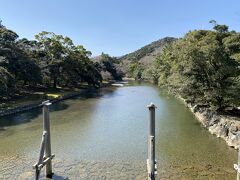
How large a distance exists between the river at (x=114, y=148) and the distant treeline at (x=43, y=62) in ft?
31.8

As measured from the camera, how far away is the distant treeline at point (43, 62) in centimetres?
3070

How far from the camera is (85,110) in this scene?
26.0 metres

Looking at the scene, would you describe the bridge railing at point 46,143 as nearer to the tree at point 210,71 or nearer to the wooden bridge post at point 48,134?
the wooden bridge post at point 48,134

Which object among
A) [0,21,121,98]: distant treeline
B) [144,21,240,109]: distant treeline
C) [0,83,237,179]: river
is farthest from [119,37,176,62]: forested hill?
[0,83,237,179]: river

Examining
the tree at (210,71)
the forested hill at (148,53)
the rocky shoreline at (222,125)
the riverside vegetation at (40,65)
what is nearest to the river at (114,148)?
the rocky shoreline at (222,125)

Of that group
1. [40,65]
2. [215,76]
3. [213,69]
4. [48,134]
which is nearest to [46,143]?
[48,134]

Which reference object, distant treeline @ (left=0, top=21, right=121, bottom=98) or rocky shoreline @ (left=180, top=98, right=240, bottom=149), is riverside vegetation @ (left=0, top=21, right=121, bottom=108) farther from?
rocky shoreline @ (left=180, top=98, right=240, bottom=149)

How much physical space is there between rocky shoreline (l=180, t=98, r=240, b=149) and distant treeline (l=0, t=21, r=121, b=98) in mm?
17093

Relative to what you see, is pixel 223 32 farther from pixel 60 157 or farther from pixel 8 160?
pixel 8 160

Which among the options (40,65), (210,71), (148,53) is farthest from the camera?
(148,53)

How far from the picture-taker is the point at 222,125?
15.6 metres

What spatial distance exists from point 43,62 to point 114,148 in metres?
28.1

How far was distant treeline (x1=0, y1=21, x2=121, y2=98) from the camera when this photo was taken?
1209 inches

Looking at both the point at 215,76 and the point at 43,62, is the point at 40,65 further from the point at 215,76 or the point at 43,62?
the point at 215,76
